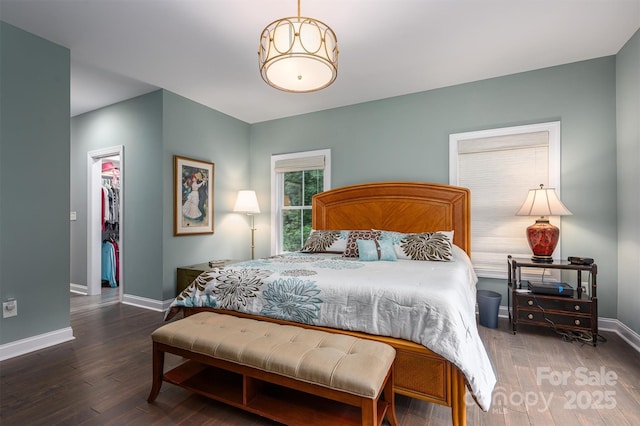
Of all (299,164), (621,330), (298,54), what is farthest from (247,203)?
(621,330)

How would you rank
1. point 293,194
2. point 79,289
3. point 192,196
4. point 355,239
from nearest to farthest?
point 355,239
point 192,196
point 79,289
point 293,194

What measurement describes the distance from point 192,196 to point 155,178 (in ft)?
1.59

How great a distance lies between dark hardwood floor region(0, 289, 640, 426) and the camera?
1.65 m

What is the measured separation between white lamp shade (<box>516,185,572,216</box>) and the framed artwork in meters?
3.72

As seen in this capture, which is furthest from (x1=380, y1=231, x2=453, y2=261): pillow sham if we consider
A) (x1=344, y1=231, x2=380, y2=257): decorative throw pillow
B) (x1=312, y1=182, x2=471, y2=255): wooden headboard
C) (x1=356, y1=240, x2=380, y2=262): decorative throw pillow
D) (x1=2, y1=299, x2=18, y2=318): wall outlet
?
(x1=2, y1=299, x2=18, y2=318): wall outlet

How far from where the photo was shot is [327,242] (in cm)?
342

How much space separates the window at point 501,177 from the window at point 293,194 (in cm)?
186

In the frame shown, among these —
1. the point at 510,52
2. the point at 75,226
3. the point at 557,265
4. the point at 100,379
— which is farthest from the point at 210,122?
the point at 557,265

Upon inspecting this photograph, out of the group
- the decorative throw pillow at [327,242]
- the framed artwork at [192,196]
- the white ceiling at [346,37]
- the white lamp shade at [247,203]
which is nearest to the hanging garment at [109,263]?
the framed artwork at [192,196]

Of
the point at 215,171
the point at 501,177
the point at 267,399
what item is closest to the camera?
the point at 267,399

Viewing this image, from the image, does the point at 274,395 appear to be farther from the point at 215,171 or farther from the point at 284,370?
the point at 215,171

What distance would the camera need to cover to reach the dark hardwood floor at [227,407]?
1.65 m

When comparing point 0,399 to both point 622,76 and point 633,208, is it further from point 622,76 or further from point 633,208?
point 622,76

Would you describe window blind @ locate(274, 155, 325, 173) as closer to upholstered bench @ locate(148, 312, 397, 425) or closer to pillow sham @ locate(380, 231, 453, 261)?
pillow sham @ locate(380, 231, 453, 261)
